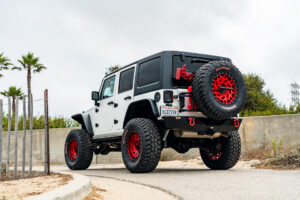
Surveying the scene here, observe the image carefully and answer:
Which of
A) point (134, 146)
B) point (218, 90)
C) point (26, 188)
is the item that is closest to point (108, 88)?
point (134, 146)

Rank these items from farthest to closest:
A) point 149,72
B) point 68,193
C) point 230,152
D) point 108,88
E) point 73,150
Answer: point 73,150 < point 108,88 < point 230,152 < point 149,72 < point 68,193

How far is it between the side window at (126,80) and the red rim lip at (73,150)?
89.9 inches

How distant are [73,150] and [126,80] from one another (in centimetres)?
279

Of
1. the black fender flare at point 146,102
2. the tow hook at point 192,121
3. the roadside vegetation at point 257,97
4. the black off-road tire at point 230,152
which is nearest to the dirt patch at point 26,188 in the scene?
the black fender flare at point 146,102

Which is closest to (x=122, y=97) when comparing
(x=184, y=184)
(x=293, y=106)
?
(x=184, y=184)

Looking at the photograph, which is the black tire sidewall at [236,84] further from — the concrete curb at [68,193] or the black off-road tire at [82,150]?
the black off-road tire at [82,150]

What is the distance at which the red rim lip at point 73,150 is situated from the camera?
1032 centimetres

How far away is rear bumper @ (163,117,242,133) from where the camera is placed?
283 inches

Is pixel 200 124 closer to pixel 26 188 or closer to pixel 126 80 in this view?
pixel 126 80

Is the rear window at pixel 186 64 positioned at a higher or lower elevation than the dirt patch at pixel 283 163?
higher

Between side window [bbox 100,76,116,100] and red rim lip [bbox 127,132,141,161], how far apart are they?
1.80 meters

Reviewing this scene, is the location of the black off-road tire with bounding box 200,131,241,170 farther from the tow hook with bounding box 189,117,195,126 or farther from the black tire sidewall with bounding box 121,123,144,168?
the black tire sidewall with bounding box 121,123,144,168

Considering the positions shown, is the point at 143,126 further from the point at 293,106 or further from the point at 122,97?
the point at 293,106

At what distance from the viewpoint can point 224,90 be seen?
7391 millimetres
